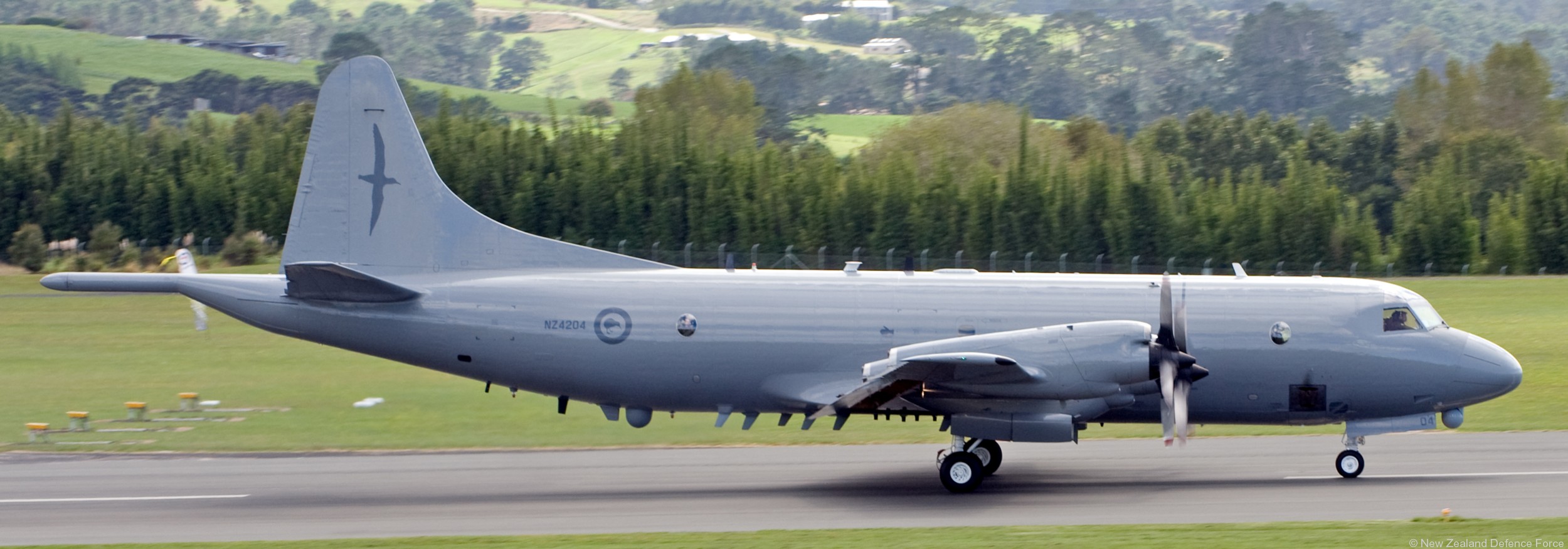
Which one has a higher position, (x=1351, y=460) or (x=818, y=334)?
(x=818, y=334)

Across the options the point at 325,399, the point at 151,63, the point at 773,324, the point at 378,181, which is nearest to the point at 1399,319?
the point at 773,324

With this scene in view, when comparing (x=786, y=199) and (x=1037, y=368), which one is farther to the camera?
(x=786, y=199)

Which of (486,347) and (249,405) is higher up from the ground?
(486,347)

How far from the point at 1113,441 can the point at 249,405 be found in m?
15.0

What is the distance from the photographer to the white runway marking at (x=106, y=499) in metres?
18.5

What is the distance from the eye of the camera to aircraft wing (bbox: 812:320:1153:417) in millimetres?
17562

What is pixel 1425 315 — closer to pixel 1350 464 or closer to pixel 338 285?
pixel 1350 464

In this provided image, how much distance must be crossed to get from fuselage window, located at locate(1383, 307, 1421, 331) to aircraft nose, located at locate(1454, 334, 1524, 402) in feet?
2.38

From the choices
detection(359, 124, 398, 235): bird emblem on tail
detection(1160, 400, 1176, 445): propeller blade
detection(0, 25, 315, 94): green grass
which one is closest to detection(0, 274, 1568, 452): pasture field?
detection(359, 124, 398, 235): bird emblem on tail

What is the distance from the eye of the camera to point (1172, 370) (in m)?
17.7

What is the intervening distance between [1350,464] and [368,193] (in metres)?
14.0

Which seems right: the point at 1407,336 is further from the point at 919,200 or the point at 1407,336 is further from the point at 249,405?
the point at 919,200

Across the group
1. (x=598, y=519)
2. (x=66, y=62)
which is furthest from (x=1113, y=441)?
(x=66, y=62)

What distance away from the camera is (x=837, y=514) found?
17578mm
